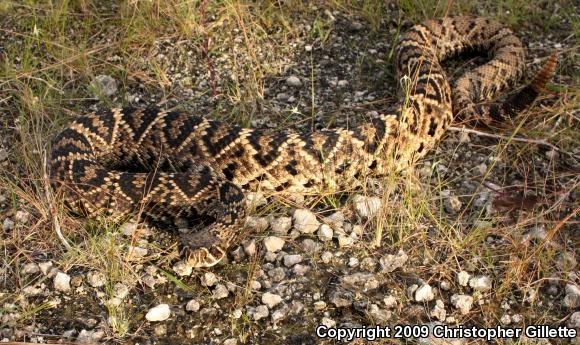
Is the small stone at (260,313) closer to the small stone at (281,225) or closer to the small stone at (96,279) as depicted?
the small stone at (281,225)

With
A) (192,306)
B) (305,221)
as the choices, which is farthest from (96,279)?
(305,221)

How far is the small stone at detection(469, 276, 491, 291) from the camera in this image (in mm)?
4684

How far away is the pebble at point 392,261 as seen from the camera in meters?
4.86

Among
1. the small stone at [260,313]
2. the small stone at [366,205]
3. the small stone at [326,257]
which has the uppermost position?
the small stone at [366,205]

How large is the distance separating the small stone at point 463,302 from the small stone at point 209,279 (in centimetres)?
154

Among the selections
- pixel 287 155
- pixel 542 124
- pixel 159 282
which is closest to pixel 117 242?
pixel 159 282

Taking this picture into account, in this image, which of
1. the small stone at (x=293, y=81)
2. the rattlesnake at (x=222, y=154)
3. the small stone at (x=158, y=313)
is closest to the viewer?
the small stone at (x=158, y=313)

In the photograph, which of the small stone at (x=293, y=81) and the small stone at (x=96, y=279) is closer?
the small stone at (x=96, y=279)

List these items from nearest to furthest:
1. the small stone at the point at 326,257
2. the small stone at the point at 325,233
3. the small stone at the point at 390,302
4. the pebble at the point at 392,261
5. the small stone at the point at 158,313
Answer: the small stone at the point at 158,313 < the small stone at the point at 390,302 < the pebble at the point at 392,261 < the small stone at the point at 326,257 < the small stone at the point at 325,233

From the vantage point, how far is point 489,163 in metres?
5.83

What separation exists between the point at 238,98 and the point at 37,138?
5.65 ft

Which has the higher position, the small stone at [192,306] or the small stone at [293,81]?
the small stone at [293,81]

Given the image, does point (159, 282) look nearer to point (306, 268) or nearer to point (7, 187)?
point (306, 268)

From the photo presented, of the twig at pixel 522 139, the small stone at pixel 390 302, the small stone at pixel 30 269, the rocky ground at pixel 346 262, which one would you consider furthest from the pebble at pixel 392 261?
the small stone at pixel 30 269
